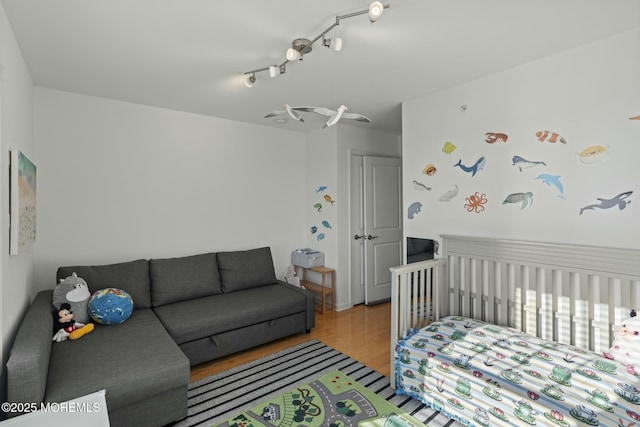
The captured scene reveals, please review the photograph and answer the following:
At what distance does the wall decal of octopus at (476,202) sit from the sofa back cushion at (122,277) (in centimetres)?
303

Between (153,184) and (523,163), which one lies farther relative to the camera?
(153,184)

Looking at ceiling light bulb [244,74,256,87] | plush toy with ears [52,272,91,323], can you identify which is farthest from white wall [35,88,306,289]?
ceiling light bulb [244,74,256,87]

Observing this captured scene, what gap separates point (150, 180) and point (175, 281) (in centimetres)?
111

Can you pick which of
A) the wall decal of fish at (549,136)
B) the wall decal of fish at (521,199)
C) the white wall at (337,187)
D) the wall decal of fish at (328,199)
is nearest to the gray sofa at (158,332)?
the white wall at (337,187)

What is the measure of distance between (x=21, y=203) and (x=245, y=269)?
80.1 inches

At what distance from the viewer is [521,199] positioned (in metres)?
2.43

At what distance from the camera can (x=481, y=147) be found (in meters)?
2.66

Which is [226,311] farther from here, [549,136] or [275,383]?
[549,136]

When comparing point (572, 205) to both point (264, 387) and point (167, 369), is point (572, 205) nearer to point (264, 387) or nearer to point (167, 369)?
point (264, 387)

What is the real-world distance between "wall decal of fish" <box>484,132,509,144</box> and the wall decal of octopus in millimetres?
435

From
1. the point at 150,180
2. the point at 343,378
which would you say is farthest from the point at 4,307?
the point at 343,378

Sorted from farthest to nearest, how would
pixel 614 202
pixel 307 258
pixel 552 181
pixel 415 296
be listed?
pixel 307 258
pixel 415 296
pixel 552 181
pixel 614 202

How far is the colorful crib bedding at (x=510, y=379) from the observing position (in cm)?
158

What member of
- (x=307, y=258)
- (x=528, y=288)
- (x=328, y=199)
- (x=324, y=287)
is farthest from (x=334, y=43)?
(x=324, y=287)
